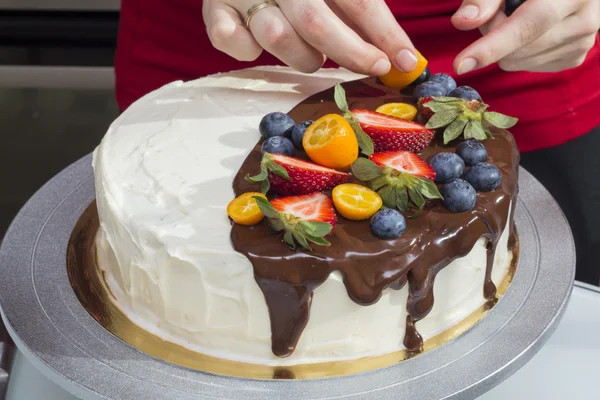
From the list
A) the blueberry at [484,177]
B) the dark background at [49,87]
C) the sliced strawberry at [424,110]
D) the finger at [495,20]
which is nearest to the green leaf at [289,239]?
the blueberry at [484,177]

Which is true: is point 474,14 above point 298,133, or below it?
above

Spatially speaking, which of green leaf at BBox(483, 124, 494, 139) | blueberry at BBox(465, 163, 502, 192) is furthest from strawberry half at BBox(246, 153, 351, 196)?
green leaf at BBox(483, 124, 494, 139)

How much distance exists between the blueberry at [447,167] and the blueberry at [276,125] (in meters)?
0.30

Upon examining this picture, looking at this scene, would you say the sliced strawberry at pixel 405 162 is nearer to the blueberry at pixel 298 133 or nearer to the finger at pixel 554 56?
the blueberry at pixel 298 133

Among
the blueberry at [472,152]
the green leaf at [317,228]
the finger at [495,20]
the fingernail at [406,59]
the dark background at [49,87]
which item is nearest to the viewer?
the green leaf at [317,228]

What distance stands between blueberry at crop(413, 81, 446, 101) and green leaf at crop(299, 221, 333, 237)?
0.52 meters

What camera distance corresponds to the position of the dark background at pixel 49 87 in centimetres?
329

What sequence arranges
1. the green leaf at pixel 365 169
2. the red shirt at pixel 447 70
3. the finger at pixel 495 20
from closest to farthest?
the green leaf at pixel 365 169, the finger at pixel 495 20, the red shirt at pixel 447 70

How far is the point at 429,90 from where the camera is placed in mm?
1606

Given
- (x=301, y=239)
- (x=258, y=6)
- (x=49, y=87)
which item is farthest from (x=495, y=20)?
(x=49, y=87)

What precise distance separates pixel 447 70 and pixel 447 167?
2.03 ft

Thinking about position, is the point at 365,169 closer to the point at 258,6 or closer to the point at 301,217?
the point at 301,217

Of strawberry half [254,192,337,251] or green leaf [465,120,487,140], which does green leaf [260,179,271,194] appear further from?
green leaf [465,120,487,140]

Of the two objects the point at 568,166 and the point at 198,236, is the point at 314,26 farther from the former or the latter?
the point at 568,166
